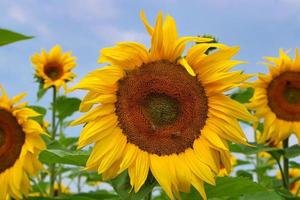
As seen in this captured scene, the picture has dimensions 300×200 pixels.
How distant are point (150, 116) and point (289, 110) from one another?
281cm

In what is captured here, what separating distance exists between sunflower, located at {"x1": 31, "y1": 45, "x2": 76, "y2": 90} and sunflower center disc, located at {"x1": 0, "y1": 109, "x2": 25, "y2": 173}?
312 cm

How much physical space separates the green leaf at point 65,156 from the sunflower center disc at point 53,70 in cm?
524

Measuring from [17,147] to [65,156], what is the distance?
217 cm

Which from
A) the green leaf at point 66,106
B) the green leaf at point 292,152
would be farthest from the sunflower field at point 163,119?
the green leaf at point 66,106

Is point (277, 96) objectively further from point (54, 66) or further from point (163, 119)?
point (54, 66)

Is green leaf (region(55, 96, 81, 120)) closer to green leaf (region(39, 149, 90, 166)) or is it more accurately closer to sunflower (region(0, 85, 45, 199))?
sunflower (region(0, 85, 45, 199))

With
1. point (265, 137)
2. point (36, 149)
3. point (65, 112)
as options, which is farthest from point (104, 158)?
point (65, 112)

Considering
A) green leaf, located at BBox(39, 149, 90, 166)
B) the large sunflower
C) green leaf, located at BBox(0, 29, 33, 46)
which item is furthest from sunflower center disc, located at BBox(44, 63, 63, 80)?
green leaf, located at BBox(0, 29, 33, 46)

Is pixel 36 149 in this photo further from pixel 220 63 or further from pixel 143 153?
pixel 220 63

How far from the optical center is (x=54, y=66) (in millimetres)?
8617

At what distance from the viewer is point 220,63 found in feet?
9.59

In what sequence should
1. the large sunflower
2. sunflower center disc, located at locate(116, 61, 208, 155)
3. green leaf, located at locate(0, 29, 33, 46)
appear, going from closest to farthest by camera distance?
green leaf, located at locate(0, 29, 33, 46), sunflower center disc, located at locate(116, 61, 208, 155), the large sunflower

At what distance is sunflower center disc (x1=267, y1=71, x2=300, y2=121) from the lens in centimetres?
561

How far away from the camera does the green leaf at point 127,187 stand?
270 centimetres
